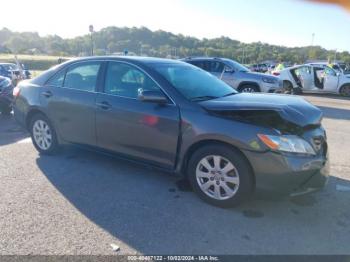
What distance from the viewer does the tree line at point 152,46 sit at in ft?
146

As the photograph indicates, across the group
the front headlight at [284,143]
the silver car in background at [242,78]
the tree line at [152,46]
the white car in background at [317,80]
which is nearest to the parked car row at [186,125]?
the front headlight at [284,143]

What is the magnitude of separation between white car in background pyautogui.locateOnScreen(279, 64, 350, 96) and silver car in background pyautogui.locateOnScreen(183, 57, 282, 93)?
4.60 meters

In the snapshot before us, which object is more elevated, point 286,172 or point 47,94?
point 47,94

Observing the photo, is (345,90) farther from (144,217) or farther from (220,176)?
(144,217)

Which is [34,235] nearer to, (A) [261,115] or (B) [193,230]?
(B) [193,230]

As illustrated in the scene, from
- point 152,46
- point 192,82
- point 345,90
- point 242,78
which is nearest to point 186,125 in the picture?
point 192,82

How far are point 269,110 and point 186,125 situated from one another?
36.1 inches

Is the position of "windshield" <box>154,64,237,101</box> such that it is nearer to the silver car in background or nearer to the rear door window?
the rear door window

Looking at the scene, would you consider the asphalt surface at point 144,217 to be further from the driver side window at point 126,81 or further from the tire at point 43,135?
the driver side window at point 126,81

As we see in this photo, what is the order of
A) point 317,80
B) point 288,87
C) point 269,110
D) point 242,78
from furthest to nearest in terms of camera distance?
point 288,87
point 317,80
point 242,78
point 269,110

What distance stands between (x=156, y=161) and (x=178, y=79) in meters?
1.08

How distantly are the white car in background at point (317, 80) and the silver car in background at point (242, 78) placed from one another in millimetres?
4604

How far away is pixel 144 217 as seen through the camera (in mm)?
3488

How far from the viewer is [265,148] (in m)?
3.37
